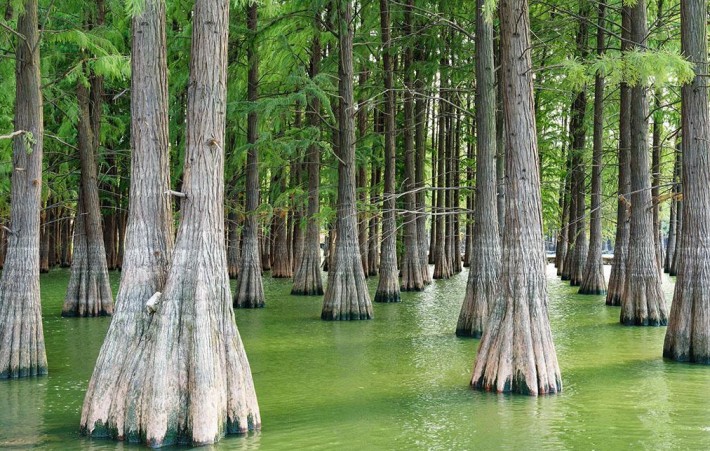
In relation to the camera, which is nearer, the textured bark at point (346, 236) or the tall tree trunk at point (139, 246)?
the tall tree trunk at point (139, 246)

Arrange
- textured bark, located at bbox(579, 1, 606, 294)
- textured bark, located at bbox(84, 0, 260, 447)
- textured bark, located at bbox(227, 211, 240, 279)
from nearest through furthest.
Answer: textured bark, located at bbox(84, 0, 260, 447)
textured bark, located at bbox(579, 1, 606, 294)
textured bark, located at bbox(227, 211, 240, 279)

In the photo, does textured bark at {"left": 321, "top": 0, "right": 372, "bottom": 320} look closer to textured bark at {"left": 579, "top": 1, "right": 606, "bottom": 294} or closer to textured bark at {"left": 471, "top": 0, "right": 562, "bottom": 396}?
textured bark at {"left": 471, "top": 0, "right": 562, "bottom": 396}

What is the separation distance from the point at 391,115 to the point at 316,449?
1532cm

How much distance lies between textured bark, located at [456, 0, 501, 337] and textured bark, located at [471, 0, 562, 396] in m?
4.14

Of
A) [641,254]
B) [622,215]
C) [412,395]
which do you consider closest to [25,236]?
[412,395]

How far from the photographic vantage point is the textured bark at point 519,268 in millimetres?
9688

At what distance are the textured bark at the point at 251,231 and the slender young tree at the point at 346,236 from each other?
8.33ft

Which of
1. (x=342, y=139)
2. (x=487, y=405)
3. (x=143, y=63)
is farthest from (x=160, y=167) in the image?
(x=342, y=139)

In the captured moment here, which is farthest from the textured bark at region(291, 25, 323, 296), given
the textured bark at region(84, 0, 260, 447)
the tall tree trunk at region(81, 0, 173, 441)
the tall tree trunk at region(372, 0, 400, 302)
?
the textured bark at region(84, 0, 260, 447)

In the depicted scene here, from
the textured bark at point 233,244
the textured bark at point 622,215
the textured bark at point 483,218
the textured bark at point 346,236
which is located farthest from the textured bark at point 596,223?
the textured bark at point 233,244

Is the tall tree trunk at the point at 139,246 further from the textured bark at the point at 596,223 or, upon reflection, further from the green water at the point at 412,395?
Result: the textured bark at the point at 596,223

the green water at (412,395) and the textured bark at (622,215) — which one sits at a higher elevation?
the textured bark at (622,215)

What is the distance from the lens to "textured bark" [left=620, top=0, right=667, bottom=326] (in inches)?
632

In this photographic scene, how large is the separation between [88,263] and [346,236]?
5.54 m
